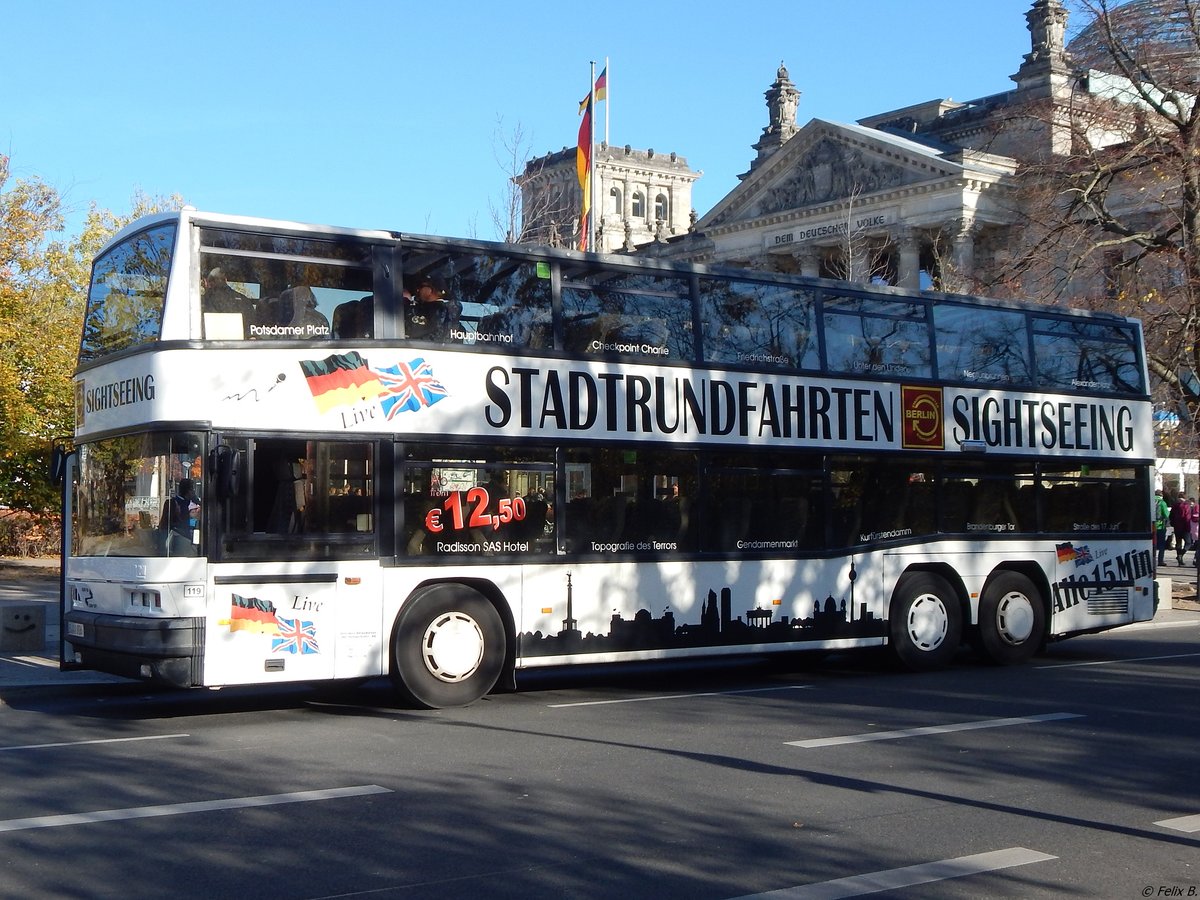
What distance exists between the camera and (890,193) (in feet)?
220

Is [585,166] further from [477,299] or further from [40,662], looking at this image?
[40,662]

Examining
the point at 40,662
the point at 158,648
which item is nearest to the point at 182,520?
the point at 158,648

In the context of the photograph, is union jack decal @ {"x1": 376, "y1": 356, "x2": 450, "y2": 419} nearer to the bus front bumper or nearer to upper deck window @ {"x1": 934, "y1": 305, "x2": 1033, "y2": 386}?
the bus front bumper

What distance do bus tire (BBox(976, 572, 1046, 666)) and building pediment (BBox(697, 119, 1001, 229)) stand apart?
5027cm

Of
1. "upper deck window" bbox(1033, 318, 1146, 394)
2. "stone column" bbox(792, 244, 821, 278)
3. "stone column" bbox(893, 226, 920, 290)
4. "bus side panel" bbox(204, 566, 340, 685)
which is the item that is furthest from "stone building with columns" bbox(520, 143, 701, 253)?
"bus side panel" bbox(204, 566, 340, 685)

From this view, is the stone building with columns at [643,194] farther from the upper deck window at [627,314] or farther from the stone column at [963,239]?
the upper deck window at [627,314]

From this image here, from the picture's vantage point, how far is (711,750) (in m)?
9.67

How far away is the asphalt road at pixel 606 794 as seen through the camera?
20.6ft

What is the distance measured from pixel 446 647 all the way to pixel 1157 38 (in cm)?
1795

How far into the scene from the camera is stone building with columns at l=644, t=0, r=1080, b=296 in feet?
202

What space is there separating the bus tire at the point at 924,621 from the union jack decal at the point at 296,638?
6.48 meters

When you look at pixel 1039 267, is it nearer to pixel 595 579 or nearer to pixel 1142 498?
pixel 1142 498

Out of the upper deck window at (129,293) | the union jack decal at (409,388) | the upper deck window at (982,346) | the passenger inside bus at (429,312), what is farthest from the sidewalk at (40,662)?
the upper deck window at (982,346)

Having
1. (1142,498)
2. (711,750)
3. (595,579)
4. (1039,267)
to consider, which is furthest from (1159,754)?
(1039,267)
